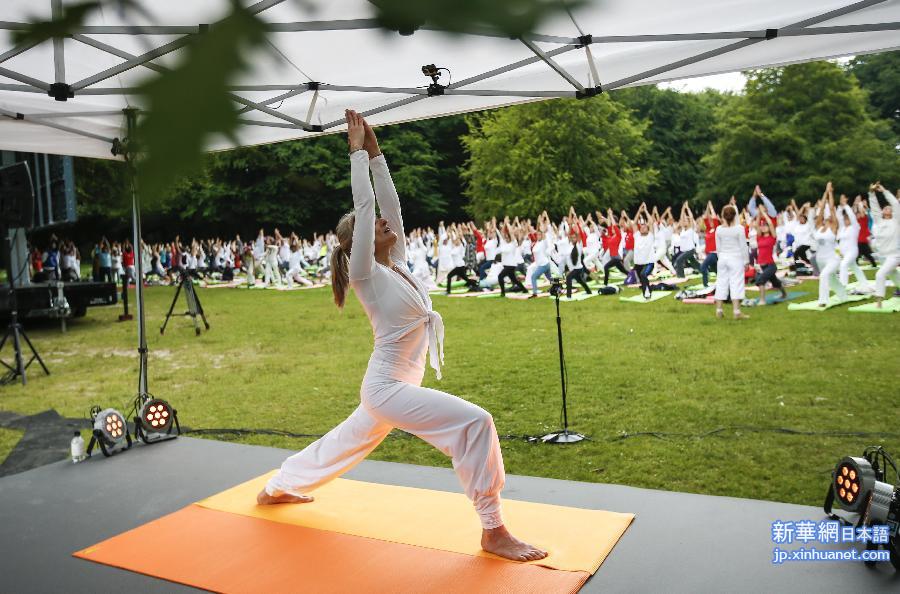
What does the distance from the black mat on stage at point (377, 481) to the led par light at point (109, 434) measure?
114mm

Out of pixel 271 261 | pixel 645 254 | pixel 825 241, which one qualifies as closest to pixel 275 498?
pixel 825 241

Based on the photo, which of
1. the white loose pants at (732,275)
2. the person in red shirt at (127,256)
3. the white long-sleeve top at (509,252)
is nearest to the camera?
the person in red shirt at (127,256)

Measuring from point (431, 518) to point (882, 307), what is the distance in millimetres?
11043

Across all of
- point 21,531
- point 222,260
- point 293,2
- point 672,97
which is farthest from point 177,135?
point 672,97

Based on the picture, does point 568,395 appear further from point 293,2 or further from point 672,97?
point 672,97

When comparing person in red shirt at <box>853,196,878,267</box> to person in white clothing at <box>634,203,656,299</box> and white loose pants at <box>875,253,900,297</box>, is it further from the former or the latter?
white loose pants at <box>875,253,900,297</box>

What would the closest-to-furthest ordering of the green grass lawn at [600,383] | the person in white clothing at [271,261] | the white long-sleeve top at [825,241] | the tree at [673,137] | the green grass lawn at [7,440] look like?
the green grass lawn at [600,383]
the green grass lawn at [7,440]
the white long-sleeve top at [825,241]
the person in white clothing at [271,261]
the tree at [673,137]

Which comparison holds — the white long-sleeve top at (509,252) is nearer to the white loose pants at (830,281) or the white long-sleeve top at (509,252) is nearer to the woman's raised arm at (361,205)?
the white loose pants at (830,281)

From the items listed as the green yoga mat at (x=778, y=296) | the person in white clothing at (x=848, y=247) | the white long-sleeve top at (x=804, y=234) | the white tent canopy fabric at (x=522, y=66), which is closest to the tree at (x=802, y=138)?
the white long-sleeve top at (x=804, y=234)

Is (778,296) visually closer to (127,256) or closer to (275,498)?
(275,498)

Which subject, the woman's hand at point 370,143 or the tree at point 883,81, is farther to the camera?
the tree at point 883,81

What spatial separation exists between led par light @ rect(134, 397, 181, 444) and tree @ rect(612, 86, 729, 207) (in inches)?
1777

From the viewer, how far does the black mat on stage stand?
3439 millimetres

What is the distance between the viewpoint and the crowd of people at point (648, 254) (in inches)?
506
